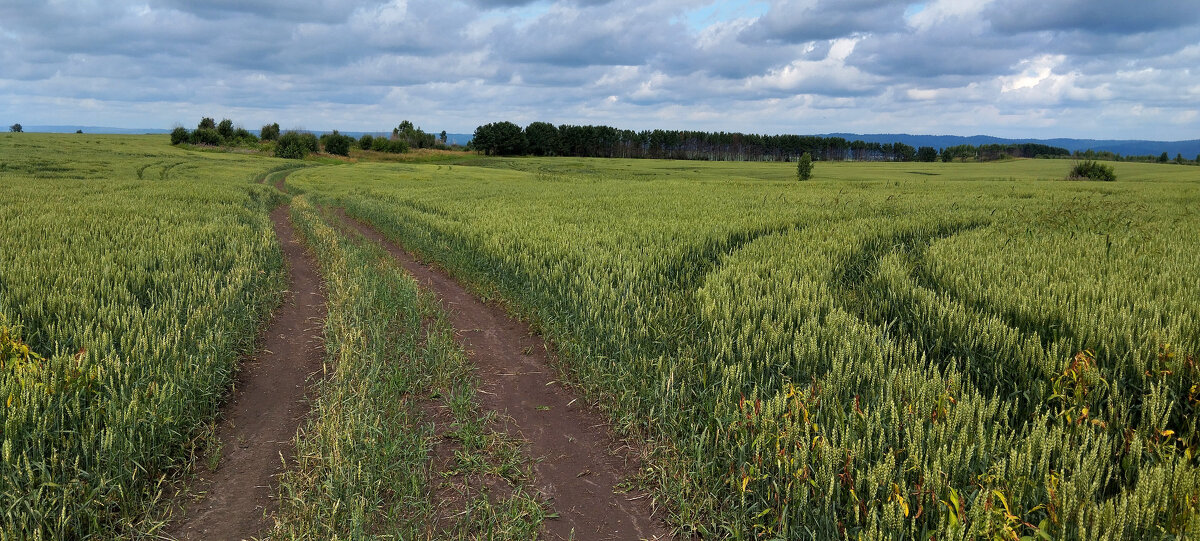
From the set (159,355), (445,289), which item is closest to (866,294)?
(445,289)

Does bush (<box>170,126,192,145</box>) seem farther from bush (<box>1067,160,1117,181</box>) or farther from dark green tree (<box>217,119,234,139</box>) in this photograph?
bush (<box>1067,160,1117,181</box>)

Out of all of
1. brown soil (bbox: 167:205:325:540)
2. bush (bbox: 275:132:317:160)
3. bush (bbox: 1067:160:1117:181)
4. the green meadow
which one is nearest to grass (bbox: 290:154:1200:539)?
the green meadow

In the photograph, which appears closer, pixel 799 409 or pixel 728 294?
pixel 799 409

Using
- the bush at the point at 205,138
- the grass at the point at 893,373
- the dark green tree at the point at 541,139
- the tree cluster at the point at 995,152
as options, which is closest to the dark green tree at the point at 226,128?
the bush at the point at 205,138

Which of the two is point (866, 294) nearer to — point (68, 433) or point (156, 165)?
point (68, 433)

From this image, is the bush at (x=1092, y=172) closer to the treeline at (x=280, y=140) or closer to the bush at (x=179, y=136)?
the treeline at (x=280, y=140)

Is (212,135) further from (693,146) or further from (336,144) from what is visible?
(693,146)

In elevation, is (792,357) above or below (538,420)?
above

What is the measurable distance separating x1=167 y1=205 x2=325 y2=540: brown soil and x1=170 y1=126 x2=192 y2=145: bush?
91.7 meters

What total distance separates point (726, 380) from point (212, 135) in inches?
3862

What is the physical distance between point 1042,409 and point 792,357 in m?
1.72

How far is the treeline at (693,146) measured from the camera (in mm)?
102312

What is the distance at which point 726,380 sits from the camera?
4508mm

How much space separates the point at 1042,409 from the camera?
4.08 m
